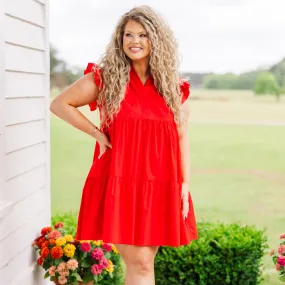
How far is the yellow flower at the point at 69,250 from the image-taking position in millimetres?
3488

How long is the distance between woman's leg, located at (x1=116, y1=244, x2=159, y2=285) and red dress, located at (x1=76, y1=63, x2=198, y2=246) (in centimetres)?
6

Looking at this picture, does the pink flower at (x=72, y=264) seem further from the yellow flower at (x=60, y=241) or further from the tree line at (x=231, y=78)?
the tree line at (x=231, y=78)

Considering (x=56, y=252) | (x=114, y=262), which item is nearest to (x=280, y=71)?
(x=114, y=262)

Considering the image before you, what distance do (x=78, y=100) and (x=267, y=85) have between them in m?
4.18

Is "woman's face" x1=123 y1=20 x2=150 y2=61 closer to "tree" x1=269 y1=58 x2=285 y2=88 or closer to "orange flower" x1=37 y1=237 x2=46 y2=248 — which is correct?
"orange flower" x1=37 y1=237 x2=46 y2=248

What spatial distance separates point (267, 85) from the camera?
666cm

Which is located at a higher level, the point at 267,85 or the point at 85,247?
the point at 267,85

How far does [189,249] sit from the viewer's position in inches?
162

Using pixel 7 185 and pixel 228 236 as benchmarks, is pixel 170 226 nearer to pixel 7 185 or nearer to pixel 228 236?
pixel 7 185

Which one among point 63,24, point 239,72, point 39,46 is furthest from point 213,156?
point 39,46

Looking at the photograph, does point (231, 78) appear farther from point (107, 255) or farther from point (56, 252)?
point (56, 252)

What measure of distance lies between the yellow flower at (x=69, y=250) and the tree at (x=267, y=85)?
144 inches

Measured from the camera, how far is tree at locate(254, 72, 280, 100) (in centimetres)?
664

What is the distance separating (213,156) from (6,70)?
496 cm
